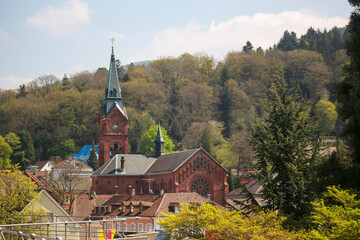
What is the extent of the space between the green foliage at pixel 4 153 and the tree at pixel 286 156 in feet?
260

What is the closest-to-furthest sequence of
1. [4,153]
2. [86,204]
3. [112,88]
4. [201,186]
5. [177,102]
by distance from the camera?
[86,204], [201,186], [112,88], [4,153], [177,102]

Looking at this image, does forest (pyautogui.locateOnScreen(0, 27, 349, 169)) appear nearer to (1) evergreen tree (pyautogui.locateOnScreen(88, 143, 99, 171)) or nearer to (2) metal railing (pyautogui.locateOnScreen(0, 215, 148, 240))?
(1) evergreen tree (pyautogui.locateOnScreen(88, 143, 99, 171))

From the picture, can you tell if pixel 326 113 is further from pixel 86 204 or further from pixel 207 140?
→ pixel 86 204

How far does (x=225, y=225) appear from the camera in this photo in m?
31.8

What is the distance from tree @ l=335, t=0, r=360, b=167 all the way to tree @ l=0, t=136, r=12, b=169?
3459 inches

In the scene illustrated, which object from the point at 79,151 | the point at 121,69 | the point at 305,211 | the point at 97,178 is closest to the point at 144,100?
the point at 79,151

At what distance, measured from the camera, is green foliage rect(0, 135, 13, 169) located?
106525 millimetres

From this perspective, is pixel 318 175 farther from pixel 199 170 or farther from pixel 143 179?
pixel 143 179

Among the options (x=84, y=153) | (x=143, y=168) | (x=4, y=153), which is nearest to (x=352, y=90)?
(x=143, y=168)

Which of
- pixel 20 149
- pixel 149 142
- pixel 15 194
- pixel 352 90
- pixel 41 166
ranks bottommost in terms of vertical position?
pixel 41 166

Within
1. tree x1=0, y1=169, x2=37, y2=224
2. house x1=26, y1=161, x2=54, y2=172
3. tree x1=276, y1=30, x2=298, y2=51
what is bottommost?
house x1=26, y1=161, x2=54, y2=172

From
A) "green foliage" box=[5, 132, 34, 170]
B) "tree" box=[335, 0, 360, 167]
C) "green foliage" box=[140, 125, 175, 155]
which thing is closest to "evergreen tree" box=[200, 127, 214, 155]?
"green foliage" box=[140, 125, 175, 155]

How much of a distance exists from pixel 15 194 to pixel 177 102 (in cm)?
9152

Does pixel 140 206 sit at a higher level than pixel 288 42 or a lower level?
lower
